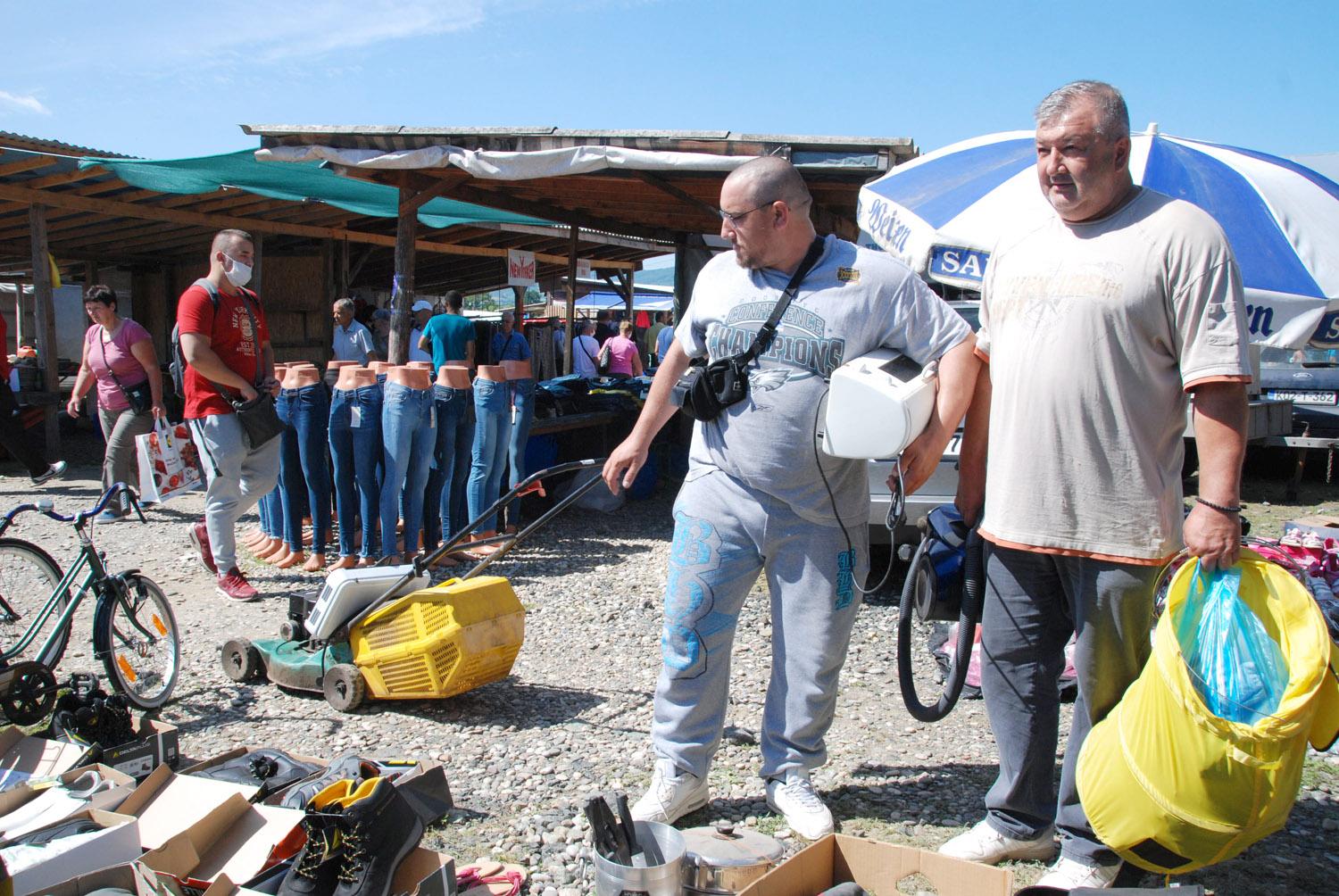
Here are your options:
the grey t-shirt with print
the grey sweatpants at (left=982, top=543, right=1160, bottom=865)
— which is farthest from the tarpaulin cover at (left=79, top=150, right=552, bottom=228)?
the grey sweatpants at (left=982, top=543, right=1160, bottom=865)

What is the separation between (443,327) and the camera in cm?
939

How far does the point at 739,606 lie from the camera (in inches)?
128

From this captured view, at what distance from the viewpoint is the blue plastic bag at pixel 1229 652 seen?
2.32m

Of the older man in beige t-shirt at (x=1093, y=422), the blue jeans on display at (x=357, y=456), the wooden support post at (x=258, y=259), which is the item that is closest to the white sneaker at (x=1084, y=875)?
the older man in beige t-shirt at (x=1093, y=422)

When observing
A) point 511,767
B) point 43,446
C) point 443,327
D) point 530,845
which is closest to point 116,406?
point 443,327

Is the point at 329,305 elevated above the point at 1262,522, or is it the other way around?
the point at 329,305

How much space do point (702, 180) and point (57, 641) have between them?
20.8 feet

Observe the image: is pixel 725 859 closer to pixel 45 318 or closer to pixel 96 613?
pixel 96 613

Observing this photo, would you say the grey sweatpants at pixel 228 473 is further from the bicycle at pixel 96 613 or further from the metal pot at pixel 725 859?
the metal pot at pixel 725 859

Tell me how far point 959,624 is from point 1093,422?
81cm

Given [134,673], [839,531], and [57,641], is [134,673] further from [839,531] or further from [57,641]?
[839,531]

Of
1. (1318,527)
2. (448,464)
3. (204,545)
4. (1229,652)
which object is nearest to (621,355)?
(448,464)

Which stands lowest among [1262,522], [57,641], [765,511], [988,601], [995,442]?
[1262,522]

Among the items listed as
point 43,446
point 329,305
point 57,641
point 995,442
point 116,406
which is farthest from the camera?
point 329,305
